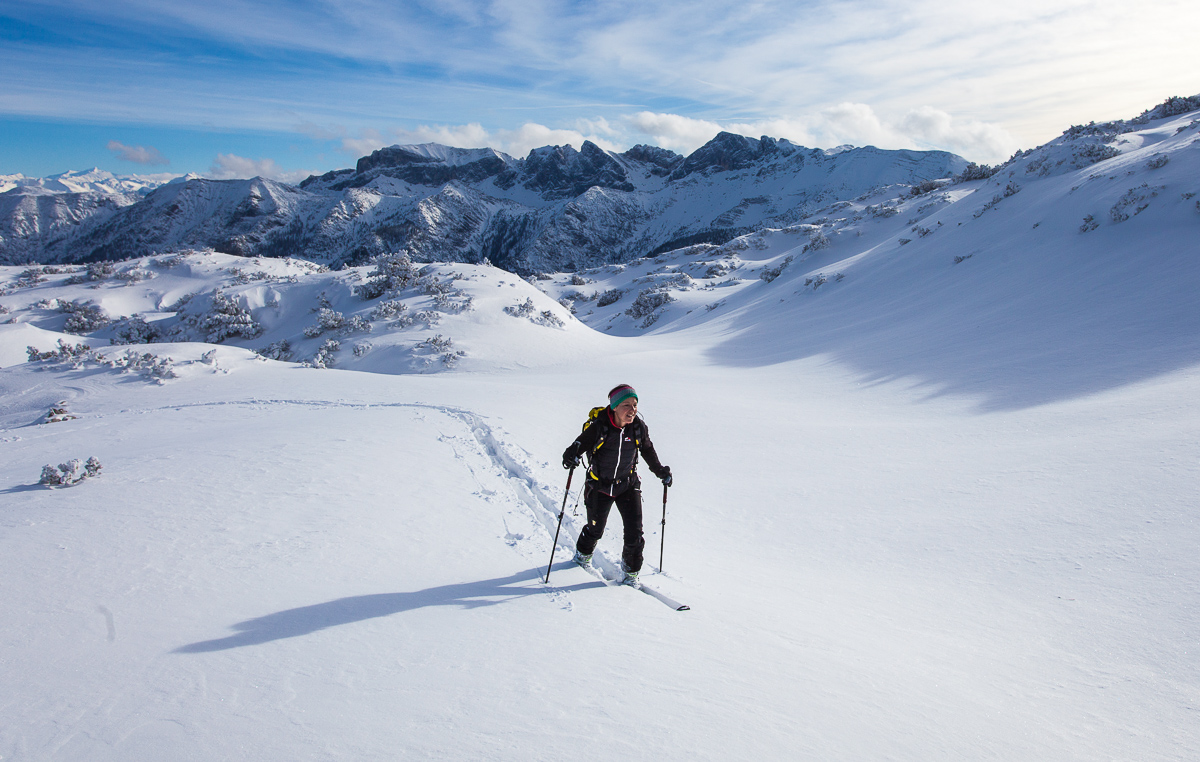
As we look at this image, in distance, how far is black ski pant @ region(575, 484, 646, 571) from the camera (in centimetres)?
509

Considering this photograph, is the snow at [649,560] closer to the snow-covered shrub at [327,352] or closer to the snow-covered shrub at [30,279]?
the snow-covered shrub at [327,352]

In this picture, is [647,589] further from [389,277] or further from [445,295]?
[389,277]

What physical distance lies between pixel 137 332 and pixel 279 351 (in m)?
6.20

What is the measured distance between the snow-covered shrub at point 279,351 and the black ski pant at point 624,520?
17.5 metres

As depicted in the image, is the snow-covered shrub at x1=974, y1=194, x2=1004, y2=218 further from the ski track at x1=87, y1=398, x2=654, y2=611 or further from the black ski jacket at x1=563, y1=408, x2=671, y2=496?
the black ski jacket at x1=563, y1=408, x2=671, y2=496

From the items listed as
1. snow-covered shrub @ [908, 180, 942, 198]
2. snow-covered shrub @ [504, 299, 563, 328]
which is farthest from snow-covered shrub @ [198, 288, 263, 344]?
snow-covered shrub @ [908, 180, 942, 198]

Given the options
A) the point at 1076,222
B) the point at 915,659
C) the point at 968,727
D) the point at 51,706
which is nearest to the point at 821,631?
the point at 915,659

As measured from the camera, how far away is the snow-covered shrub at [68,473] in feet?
19.1

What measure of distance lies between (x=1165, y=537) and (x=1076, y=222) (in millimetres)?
16620

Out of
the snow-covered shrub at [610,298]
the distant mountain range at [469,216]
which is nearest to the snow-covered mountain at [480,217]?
the distant mountain range at [469,216]

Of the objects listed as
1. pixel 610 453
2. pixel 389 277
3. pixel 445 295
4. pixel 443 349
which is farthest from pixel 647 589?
pixel 389 277

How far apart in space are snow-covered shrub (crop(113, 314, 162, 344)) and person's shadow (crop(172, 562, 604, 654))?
22.0 meters

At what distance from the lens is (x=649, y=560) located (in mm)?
5816

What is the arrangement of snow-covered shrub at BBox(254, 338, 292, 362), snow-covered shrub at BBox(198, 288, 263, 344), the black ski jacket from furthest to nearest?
snow-covered shrub at BBox(198, 288, 263, 344), snow-covered shrub at BBox(254, 338, 292, 362), the black ski jacket
